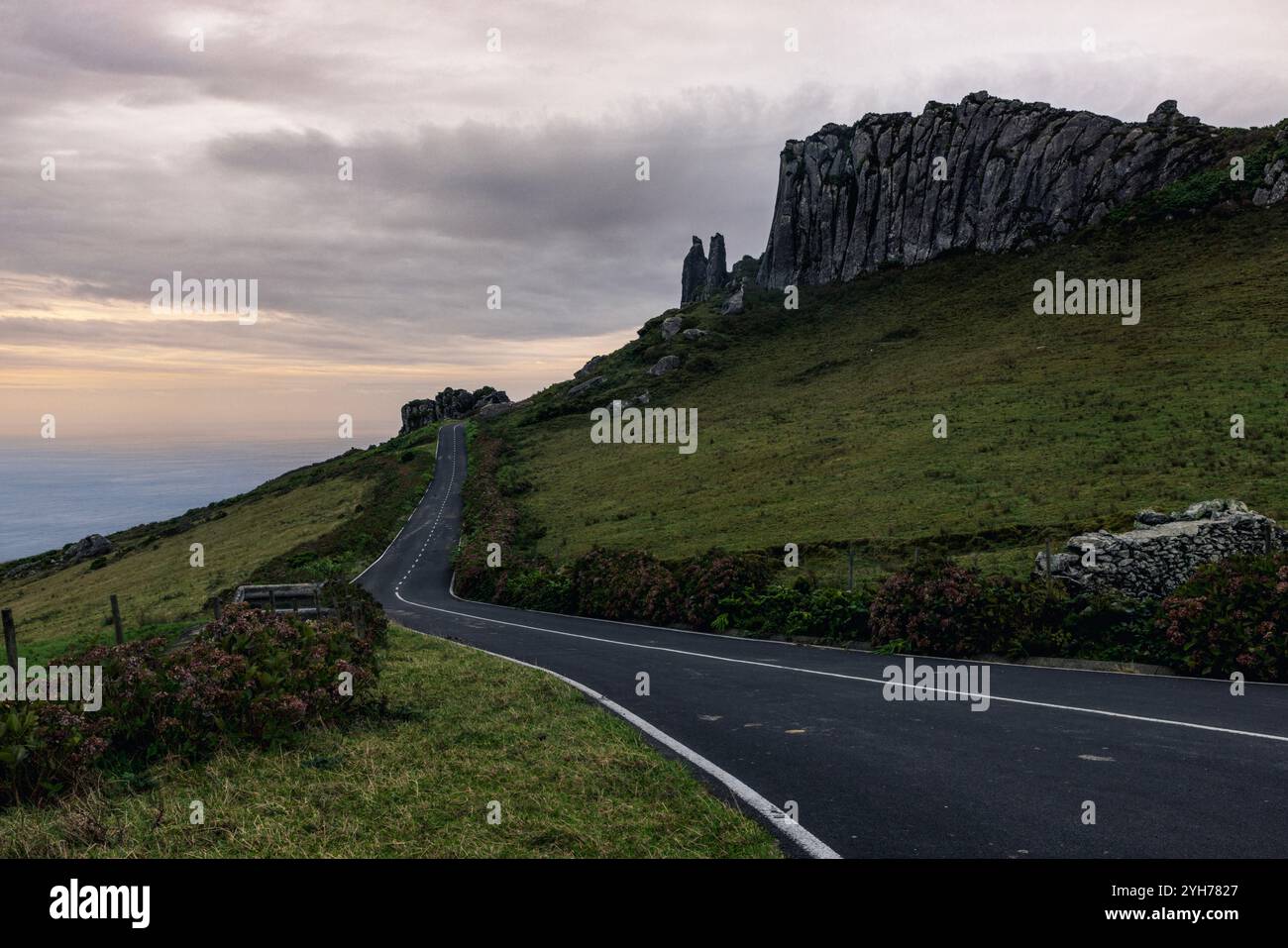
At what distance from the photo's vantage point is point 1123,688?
12.9 metres

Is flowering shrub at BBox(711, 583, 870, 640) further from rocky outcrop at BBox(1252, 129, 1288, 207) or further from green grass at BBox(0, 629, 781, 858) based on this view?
rocky outcrop at BBox(1252, 129, 1288, 207)

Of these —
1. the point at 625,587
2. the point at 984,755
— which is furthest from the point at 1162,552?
the point at 625,587

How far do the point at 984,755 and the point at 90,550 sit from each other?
92188mm

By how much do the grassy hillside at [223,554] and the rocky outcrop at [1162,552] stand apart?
91.9 feet

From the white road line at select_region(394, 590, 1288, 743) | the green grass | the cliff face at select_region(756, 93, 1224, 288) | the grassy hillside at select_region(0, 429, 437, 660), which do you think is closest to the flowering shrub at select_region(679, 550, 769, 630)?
the white road line at select_region(394, 590, 1288, 743)

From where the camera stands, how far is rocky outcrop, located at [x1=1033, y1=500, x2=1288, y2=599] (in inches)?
679

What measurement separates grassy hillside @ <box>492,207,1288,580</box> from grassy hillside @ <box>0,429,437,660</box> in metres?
13.7

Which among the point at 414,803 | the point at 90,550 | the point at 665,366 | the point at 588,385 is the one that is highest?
the point at 665,366

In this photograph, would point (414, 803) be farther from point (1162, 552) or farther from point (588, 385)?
point (588, 385)

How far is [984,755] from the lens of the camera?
28.5 ft
